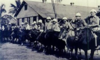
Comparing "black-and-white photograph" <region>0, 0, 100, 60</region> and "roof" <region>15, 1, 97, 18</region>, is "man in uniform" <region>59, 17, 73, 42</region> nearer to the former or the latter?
"black-and-white photograph" <region>0, 0, 100, 60</region>

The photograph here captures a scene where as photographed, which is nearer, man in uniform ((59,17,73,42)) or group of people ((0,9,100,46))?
group of people ((0,9,100,46))

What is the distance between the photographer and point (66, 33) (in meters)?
5.68

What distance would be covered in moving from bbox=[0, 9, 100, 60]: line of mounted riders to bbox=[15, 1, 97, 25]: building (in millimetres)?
195

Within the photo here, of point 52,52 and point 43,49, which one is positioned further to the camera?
point 43,49

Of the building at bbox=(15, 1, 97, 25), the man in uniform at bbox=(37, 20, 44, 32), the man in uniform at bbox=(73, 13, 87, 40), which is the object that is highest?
the building at bbox=(15, 1, 97, 25)

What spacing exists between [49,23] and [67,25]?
42.8 inches

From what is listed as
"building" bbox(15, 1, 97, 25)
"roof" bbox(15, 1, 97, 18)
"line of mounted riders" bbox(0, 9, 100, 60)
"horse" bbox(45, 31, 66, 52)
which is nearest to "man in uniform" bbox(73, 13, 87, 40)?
"line of mounted riders" bbox(0, 9, 100, 60)

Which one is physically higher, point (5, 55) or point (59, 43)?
point (59, 43)

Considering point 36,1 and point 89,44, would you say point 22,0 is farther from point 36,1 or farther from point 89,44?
point 89,44

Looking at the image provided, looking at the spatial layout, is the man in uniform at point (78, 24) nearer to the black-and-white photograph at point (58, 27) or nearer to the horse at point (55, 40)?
the black-and-white photograph at point (58, 27)

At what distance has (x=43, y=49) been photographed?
24.0ft

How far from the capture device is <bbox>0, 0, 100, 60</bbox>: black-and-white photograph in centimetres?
500

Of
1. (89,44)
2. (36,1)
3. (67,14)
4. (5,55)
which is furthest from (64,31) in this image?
(5,55)

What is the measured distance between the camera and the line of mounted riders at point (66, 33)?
4863mm
